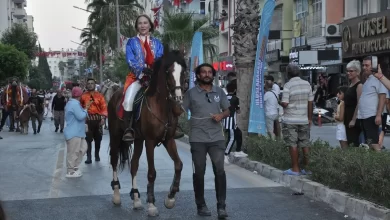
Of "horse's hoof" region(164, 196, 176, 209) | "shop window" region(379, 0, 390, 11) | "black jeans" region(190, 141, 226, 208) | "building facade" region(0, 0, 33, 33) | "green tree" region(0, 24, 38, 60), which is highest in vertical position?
"building facade" region(0, 0, 33, 33)

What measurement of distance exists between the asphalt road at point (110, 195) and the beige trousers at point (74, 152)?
281mm

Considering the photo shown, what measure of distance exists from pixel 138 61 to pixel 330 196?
3053 mm

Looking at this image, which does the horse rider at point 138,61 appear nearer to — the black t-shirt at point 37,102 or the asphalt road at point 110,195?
the asphalt road at point 110,195

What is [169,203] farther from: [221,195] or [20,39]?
[20,39]

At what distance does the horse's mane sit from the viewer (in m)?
8.09

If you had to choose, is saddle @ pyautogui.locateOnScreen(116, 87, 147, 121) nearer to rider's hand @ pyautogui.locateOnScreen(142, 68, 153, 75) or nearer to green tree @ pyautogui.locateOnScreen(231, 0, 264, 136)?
rider's hand @ pyautogui.locateOnScreen(142, 68, 153, 75)

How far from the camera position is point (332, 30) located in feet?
112

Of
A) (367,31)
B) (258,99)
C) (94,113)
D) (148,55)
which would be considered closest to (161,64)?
(148,55)

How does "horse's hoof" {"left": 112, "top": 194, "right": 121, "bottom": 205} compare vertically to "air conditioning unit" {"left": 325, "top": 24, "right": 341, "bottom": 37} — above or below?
below

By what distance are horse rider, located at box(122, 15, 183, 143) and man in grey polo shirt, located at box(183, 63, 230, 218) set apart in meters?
0.78

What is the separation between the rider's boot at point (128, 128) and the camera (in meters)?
8.64

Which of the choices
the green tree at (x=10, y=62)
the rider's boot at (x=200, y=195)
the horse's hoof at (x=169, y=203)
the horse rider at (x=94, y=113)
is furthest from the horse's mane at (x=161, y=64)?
the green tree at (x=10, y=62)

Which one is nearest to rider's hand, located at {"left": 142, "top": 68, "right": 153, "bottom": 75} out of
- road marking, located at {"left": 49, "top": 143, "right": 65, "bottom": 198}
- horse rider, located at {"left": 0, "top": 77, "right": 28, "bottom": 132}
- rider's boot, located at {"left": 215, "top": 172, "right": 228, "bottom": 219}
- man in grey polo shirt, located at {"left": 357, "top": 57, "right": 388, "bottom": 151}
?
rider's boot, located at {"left": 215, "top": 172, "right": 228, "bottom": 219}

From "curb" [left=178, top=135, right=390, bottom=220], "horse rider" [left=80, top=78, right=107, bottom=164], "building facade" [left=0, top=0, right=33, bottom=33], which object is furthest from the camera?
"building facade" [left=0, top=0, right=33, bottom=33]
